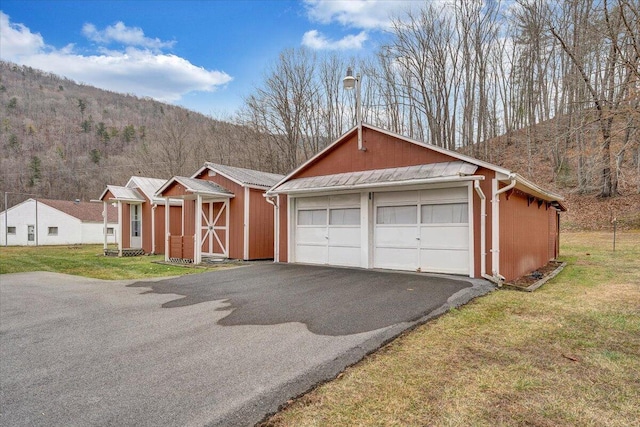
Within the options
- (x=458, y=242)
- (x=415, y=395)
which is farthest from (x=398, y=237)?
(x=415, y=395)

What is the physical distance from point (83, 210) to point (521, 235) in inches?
1455

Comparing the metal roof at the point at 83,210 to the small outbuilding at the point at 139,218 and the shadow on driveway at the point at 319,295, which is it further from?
the shadow on driveway at the point at 319,295

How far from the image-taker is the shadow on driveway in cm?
535

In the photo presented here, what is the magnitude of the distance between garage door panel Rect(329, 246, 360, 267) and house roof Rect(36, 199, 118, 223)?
2911 centimetres

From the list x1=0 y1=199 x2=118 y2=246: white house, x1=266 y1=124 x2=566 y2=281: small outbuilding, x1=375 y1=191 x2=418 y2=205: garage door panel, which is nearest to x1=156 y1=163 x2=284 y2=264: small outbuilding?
x1=266 y1=124 x2=566 y2=281: small outbuilding

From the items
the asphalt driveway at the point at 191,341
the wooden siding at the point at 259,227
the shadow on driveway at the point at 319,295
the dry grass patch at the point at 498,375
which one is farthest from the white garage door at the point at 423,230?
the wooden siding at the point at 259,227

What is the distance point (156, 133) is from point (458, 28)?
2807 centimetres

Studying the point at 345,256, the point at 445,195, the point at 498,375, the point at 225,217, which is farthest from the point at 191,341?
the point at 225,217

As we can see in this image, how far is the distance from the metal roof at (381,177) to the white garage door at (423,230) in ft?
1.82

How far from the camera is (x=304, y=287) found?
7.72m

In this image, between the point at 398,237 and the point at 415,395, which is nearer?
the point at 415,395

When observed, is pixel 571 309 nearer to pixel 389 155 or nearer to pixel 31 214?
pixel 389 155

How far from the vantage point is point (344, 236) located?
10555mm

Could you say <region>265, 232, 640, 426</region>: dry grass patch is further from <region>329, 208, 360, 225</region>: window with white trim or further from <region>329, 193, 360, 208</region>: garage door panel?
<region>329, 193, 360, 208</region>: garage door panel
